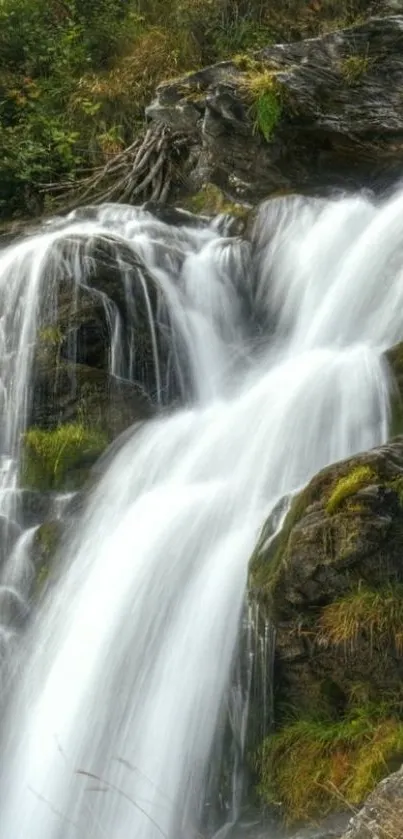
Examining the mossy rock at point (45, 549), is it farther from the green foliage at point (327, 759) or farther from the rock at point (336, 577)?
the green foliage at point (327, 759)

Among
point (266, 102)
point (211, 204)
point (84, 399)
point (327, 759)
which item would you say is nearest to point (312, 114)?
point (266, 102)

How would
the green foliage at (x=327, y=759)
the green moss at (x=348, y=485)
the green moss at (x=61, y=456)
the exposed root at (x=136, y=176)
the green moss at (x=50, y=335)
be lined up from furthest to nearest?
the exposed root at (x=136, y=176)
the green moss at (x=50, y=335)
the green moss at (x=61, y=456)
the green moss at (x=348, y=485)
the green foliage at (x=327, y=759)

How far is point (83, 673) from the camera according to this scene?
5578 mm

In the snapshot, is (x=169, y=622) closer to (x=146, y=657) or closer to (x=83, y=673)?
(x=146, y=657)

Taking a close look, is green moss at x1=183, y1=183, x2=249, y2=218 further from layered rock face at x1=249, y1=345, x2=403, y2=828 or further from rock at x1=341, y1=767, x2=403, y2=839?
rock at x1=341, y1=767, x2=403, y2=839

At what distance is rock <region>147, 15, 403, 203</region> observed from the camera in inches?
401

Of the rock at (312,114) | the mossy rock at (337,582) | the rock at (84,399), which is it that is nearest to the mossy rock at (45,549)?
the rock at (84,399)

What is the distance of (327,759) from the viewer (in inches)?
179

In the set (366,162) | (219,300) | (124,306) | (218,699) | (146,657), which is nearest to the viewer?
(218,699)

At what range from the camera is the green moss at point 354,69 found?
33.7 feet

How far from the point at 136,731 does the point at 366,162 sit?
7.42 m

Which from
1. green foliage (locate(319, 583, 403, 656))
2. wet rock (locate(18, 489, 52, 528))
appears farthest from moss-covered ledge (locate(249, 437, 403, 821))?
wet rock (locate(18, 489, 52, 528))

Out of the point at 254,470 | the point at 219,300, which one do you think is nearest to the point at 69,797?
the point at 254,470

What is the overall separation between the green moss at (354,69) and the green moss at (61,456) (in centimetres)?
531
